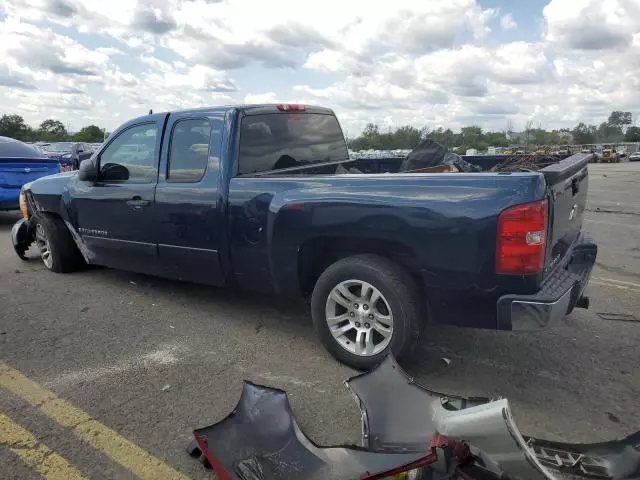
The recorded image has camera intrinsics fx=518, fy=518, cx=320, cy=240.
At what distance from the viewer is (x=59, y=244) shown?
6.04m

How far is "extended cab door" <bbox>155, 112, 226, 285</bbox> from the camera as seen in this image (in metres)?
4.26

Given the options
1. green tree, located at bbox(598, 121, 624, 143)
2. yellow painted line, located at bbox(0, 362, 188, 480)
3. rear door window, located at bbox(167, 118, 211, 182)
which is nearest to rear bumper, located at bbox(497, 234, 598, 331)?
yellow painted line, located at bbox(0, 362, 188, 480)

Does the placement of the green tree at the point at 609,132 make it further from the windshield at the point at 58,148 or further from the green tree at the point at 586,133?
the windshield at the point at 58,148

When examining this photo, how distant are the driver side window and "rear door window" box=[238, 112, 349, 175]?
1.02 m

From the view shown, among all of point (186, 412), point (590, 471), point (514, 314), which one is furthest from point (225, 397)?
point (590, 471)

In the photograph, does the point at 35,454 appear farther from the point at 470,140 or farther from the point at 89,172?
the point at 470,140

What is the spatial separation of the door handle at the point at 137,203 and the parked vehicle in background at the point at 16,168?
589 cm

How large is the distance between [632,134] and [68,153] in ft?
352

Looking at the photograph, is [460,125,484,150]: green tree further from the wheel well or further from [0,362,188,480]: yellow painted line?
[0,362,188,480]: yellow painted line

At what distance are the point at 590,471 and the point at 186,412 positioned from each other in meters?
2.19

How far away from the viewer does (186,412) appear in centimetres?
313

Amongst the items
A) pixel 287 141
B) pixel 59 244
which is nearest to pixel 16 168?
pixel 59 244

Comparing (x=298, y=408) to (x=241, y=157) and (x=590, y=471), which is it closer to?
(x=590, y=471)

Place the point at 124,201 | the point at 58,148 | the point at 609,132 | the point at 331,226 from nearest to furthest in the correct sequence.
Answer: the point at 331,226, the point at 124,201, the point at 58,148, the point at 609,132
